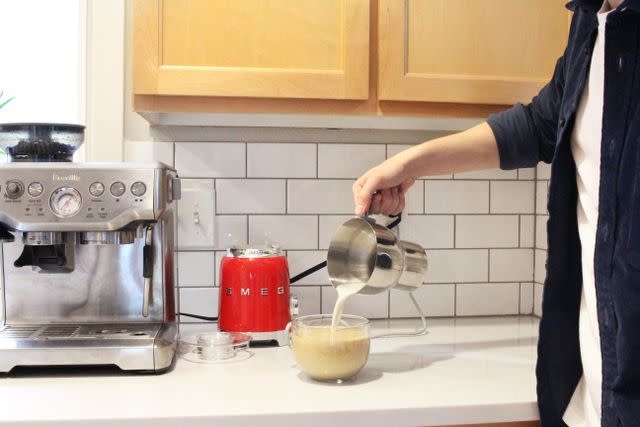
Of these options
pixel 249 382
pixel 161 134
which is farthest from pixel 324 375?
pixel 161 134

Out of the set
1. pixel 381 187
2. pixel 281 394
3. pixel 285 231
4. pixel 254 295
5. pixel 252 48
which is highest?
pixel 252 48

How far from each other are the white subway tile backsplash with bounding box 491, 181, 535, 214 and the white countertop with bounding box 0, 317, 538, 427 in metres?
0.50

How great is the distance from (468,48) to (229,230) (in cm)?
69

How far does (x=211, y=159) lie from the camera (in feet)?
5.45

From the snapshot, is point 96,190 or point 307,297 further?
point 307,297

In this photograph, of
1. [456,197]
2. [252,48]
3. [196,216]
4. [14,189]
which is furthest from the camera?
[456,197]

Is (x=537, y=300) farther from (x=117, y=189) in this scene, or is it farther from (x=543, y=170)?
(x=117, y=189)

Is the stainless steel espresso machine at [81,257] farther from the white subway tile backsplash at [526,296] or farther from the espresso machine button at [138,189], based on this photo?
the white subway tile backsplash at [526,296]

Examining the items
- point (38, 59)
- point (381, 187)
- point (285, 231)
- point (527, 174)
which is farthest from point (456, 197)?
point (38, 59)

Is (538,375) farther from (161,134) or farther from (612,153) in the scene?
(161,134)

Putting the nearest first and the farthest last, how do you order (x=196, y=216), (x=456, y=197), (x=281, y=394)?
1. (x=281, y=394)
2. (x=196, y=216)
3. (x=456, y=197)

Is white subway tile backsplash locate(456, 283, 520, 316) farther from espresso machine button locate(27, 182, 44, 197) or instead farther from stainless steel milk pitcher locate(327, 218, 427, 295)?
espresso machine button locate(27, 182, 44, 197)

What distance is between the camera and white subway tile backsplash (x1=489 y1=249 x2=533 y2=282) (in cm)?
178

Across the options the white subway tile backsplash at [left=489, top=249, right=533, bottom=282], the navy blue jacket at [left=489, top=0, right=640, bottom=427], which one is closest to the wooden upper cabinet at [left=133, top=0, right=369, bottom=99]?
the navy blue jacket at [left=489, top=0, right=640, bottom=427]
